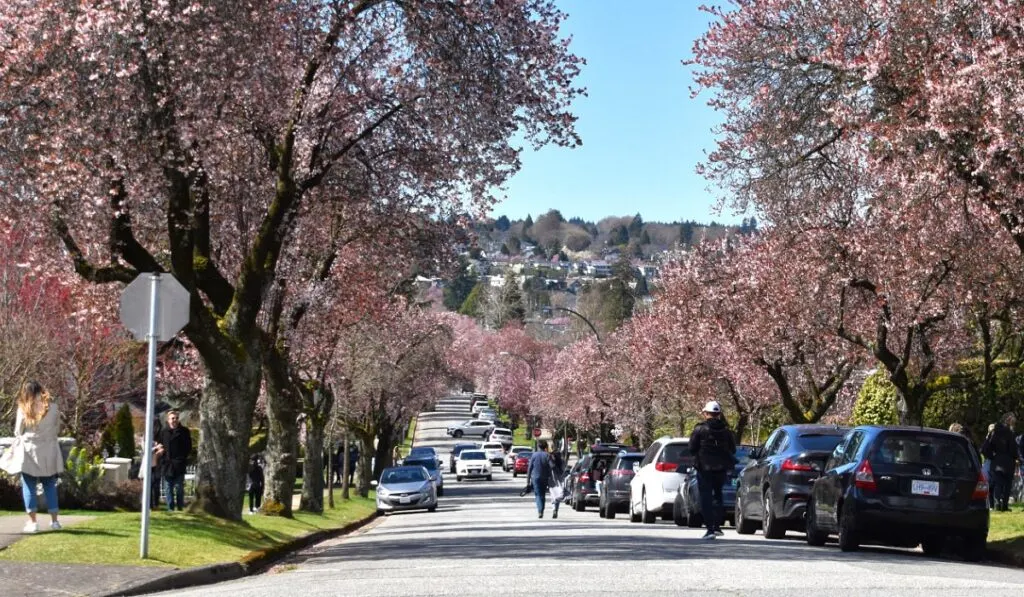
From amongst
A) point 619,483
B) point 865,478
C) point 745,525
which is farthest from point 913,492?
point 619,483

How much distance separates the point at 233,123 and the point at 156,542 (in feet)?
20.0

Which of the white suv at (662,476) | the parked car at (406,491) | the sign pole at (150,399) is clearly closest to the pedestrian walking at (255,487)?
the parked car at (406,491)

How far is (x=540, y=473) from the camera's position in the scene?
31984mm

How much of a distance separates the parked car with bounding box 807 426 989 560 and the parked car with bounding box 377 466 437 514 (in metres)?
24.3

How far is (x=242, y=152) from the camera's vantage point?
845 inches

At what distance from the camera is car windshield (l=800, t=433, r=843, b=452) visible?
65.1 ft

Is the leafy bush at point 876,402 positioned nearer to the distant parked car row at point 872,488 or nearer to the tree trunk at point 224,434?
the distant parked car row at point 872,488

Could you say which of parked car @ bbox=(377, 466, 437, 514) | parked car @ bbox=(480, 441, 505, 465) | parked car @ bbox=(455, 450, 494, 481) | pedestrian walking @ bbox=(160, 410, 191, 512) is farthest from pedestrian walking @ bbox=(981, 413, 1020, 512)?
parked car @ bbox=(480, 441, 505, 465)

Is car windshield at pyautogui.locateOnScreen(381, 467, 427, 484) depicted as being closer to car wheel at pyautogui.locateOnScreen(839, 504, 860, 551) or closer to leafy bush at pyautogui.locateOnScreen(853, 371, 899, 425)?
leafy bush at pyautogui.locateOnScreen(853, 371, 899, 425)

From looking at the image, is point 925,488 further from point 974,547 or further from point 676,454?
point 676,454

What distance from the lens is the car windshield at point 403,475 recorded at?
4091 centimetres

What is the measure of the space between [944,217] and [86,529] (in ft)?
43.5

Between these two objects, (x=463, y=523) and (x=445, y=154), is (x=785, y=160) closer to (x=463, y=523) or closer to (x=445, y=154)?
(x=445, y=154)

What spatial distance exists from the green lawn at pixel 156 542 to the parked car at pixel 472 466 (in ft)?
161
